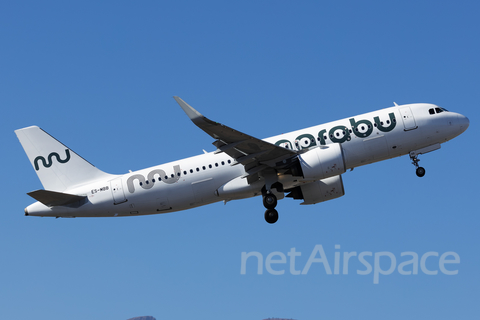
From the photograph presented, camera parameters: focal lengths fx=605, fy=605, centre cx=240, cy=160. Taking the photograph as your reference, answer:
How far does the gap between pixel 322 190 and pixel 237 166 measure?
21.1 ft

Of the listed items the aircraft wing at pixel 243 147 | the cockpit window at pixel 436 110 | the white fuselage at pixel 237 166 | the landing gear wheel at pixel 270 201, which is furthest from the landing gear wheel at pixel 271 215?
the cockpit window at pixel 436 110

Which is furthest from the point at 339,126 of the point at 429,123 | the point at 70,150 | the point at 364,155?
the point at 70,150

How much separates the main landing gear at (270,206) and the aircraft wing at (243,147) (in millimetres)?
1865

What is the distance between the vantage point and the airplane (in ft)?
118

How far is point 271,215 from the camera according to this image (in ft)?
124

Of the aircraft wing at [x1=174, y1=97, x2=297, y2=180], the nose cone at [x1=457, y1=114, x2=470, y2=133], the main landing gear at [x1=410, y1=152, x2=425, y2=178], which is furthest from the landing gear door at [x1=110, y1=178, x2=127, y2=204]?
the nose cone at [x1=457, y1=114, x2=470, y2=133]

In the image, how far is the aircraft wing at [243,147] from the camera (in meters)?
31.8

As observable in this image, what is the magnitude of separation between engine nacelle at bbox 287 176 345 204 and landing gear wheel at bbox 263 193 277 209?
3.55 m

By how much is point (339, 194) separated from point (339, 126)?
5895 mm

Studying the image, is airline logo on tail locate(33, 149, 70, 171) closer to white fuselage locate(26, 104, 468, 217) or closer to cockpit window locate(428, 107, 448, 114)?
white fuselage locate(26, 104, 468, 217)

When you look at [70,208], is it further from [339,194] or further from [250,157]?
[339,194]

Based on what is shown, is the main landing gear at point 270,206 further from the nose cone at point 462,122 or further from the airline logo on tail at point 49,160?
the airline logo on tail at point 49,160

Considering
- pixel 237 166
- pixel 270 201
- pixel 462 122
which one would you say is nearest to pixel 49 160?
pixel 237 166

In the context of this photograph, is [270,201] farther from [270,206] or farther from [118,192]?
[118,192]
